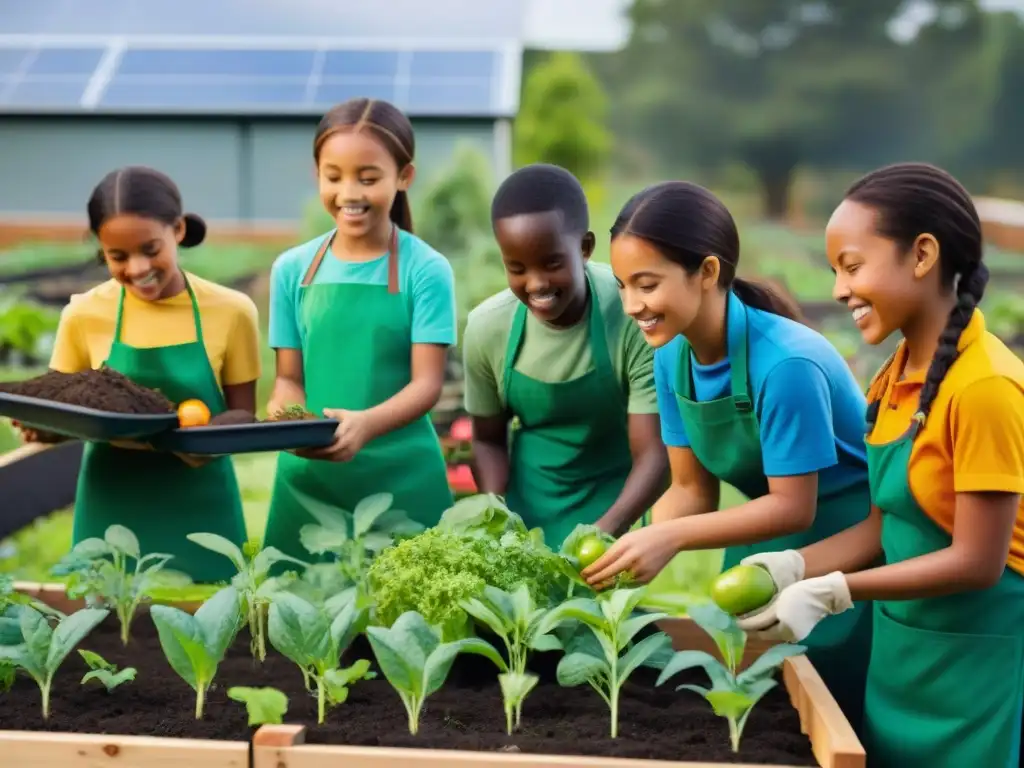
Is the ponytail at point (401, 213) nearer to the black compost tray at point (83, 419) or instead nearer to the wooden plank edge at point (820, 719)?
the black compost tray at point (83, 419)

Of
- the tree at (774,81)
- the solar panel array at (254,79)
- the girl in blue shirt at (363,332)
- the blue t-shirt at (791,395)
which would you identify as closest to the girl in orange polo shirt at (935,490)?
the blue t-shirt at (791,395)

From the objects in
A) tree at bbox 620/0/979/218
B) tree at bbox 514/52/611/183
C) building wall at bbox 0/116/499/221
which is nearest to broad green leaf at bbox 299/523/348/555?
building wall at bbox 0/116/499/221

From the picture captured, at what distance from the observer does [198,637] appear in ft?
6.31

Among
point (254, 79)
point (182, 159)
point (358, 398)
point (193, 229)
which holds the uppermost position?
point (254, 79)

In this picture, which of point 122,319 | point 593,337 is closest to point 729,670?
point 593,337

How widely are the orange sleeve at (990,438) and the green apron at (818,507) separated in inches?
16.4

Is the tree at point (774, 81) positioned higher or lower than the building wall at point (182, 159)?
higher

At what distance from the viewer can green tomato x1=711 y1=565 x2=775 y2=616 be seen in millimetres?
1771

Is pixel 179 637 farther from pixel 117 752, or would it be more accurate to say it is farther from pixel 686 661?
pixel 686 661

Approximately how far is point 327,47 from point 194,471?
26.5ft

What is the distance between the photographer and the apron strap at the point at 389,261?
258cm

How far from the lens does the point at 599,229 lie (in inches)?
440

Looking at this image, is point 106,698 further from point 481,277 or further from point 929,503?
point 481,277

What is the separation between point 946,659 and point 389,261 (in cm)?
138
